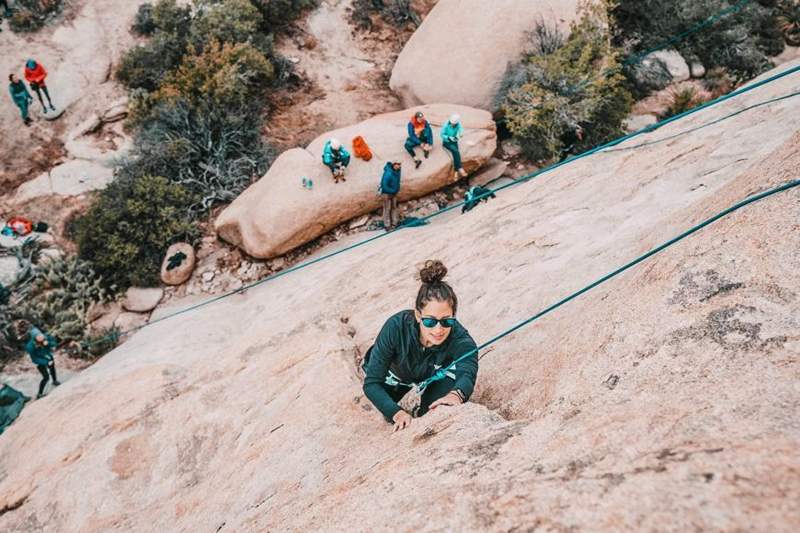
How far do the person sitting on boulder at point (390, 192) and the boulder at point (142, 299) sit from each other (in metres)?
5.50

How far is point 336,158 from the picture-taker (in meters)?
10.1

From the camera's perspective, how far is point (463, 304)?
5312mm

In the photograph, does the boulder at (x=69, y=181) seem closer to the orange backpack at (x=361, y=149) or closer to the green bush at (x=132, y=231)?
the green bush at (x=132, y=231)

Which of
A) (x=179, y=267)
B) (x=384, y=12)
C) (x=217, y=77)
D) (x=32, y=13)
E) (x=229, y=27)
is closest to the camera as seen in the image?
(x=179, y=267)

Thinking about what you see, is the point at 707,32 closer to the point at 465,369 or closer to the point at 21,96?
the point at 465,369

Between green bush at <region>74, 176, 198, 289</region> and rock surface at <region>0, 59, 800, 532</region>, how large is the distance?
3.80 m

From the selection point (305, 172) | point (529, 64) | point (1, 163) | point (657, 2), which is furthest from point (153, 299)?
point (657, 2)

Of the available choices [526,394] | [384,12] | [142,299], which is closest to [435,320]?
[526,394]

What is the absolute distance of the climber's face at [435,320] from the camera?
3.12 metres

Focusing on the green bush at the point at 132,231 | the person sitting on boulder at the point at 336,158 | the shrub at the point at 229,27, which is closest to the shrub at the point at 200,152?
the green bush at the point at 132,231

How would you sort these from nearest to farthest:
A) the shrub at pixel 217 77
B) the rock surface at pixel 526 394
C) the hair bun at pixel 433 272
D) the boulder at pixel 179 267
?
1. the rock surface at pixel 526 394
2. the hair bun at pixel 433 272
3. the boulder at pixel 179 267
4. the shrub at pixel 217 77

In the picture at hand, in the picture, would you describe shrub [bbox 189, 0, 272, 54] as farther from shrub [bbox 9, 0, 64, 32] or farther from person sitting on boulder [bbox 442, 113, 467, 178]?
person sitting on boulder [bbox 442, 113, 467, 178]

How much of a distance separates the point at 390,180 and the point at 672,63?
9.55 m

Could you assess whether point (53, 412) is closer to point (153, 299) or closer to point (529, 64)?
point (153, 299)
